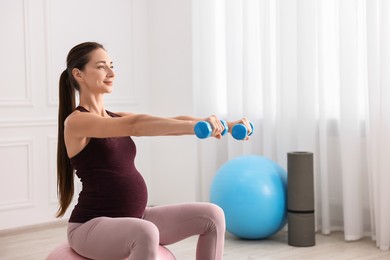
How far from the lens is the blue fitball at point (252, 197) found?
3475mm

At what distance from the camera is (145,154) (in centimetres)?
494

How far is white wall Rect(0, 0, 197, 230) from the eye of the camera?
162 inches

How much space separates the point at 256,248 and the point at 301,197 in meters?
0.40

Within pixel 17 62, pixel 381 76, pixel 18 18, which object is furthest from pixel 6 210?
pixel 381 76

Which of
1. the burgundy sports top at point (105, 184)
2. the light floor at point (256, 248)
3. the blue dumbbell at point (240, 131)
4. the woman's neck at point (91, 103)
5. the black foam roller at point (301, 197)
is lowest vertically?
the light floor at point (256, 248)

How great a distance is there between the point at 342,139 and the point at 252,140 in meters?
0.70

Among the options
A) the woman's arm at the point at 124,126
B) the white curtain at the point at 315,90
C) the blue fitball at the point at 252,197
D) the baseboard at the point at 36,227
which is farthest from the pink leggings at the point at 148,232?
the baseboard at the point at 36,227

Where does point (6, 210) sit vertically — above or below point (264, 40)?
below

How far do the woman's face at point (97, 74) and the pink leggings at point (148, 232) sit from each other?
1.63 ft

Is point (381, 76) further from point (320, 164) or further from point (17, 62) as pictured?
point (17, 62)

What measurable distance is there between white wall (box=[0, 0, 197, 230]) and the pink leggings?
2.16 metres

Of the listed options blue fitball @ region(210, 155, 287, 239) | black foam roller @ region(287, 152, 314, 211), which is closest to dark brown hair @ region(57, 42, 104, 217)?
blue fitball @ region(210, 155, 287, 239)

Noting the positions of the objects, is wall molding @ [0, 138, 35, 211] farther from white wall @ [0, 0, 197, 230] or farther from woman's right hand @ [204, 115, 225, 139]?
woman's right hand @ [204, 115, 225, 139]

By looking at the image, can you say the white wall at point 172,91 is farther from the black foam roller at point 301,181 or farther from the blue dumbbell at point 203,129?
the blue dumbbell at point 203,129
